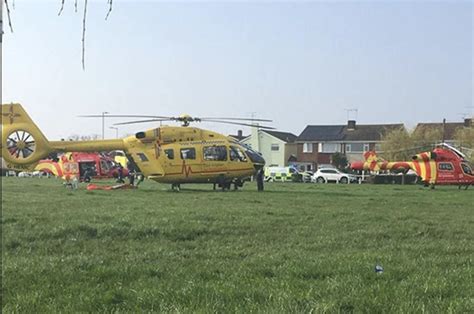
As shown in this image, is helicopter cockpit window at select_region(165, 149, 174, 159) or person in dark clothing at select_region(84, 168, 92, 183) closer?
helicopter cockpit window at select_region(165, 149, 174, 159)

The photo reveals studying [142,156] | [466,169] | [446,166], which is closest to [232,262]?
[142,156]

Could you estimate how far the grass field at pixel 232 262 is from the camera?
19.0 ft

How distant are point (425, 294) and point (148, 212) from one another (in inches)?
386

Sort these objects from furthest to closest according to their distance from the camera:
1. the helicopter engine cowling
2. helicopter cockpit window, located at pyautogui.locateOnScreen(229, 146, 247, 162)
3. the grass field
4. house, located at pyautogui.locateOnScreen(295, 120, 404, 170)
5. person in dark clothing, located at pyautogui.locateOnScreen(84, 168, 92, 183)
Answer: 1. house, located at pyautogui.locateOnScreen(295, 120, 404, 170)
2. person in dark clothing, located at pyautogui.locateOnScreen(84, 168, 92, 183)
3. helicopter cockpit window, located at pyautogui.locateOnScreen(229, 146, 247, 162)
4. the helicopter engine cowling
5. the grass field

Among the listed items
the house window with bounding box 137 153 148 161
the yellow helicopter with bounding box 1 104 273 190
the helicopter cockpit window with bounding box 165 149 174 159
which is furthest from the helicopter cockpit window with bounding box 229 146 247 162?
the house window with bounding box 137 153 148 161

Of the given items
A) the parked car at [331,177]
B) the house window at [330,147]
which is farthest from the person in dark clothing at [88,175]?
the house window at [330,147]

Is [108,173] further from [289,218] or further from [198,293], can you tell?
[198,293]

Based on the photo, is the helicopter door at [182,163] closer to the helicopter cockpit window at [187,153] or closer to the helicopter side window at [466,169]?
the helicopter cockpit window at [187,153]

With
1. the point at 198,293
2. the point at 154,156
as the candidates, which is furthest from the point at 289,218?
the point at 154,156

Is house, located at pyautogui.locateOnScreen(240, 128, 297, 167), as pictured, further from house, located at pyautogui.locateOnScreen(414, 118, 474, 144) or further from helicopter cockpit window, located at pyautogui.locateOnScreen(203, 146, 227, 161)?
helicopter cockpit window, located at pyautogui.locateOnScreen(203, 146, 227, 161)

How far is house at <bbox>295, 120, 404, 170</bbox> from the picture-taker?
8375cm

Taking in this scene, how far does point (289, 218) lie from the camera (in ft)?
46.5

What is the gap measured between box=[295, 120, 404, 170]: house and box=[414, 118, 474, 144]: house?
4137 millimetres

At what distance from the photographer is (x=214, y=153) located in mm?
29781
